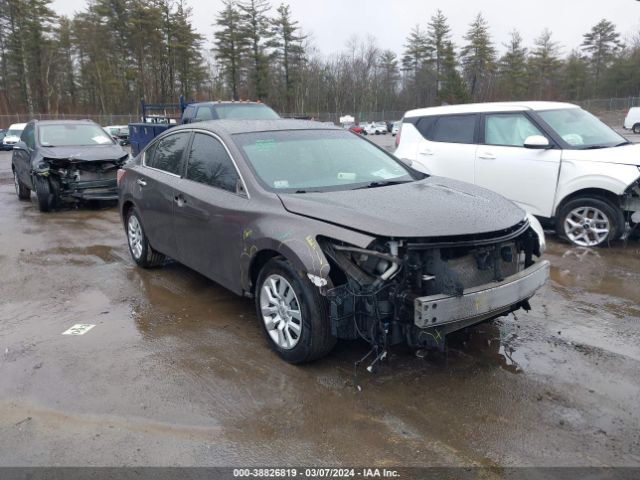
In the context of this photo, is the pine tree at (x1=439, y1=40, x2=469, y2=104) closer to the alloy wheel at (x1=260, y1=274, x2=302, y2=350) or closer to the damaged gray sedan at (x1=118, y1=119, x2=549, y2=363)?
the damaged gray sedan at (x1=118, y1=119, x2=549, y2=363)

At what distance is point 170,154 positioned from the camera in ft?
18.6

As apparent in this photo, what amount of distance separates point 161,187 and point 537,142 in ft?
15.7

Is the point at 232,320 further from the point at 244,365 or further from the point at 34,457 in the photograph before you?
the point at 34,457

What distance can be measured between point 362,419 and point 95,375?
6.54 ft

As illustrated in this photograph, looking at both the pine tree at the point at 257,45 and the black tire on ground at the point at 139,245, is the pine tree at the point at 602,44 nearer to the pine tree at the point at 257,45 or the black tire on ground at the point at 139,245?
the pine tree at the point at 257,45

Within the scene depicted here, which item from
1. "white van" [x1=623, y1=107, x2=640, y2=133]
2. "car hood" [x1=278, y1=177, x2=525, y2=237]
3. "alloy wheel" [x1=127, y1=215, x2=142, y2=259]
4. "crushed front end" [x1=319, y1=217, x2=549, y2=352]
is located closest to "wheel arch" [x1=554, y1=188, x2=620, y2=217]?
"car hood" [x1=278, y1=177, x2=525, y2=237]

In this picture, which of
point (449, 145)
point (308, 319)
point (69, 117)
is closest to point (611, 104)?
point (449, 145)

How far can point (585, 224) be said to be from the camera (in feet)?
23.0

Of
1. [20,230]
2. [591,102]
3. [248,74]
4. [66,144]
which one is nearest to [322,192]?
[20,230]

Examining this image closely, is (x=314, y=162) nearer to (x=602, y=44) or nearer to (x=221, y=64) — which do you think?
(x=221, y=64)

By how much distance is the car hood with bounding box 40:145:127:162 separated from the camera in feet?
32.6

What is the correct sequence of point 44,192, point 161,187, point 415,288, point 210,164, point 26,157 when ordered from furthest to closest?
point 26,157, point 44,192, point 161,187, point 210,164, point 415,288

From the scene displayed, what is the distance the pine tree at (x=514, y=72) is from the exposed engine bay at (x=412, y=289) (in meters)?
67.2

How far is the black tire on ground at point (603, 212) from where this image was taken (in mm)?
6758
